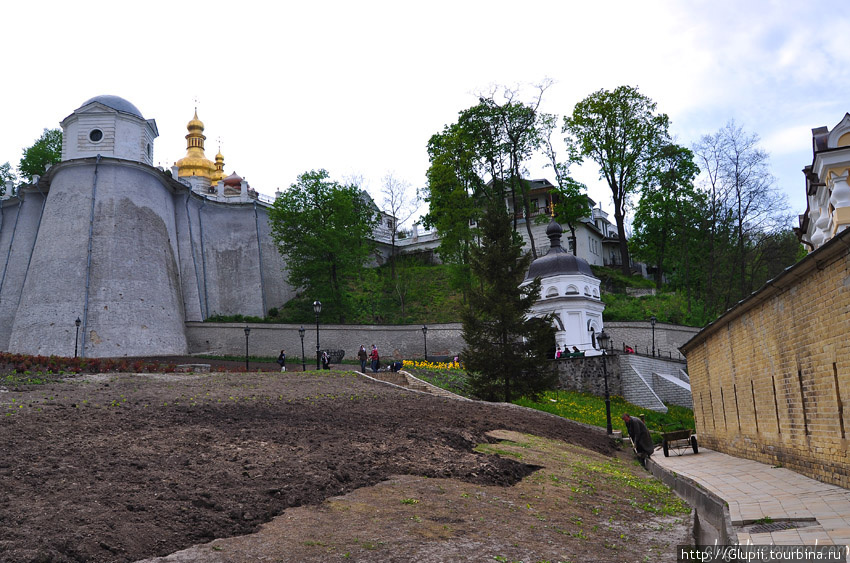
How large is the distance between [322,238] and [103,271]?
1406 centimetres


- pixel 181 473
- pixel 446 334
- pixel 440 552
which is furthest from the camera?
pixel 446 334

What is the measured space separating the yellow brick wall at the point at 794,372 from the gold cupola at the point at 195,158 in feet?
188

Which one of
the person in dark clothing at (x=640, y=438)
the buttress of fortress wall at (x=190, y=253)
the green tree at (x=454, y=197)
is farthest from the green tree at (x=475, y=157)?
the person in dark clothing at (x=640, y=438)

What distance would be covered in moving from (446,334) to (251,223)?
17700mm

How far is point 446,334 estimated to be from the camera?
4612 cm

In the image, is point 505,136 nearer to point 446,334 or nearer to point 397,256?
point 446,334

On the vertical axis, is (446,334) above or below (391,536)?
above

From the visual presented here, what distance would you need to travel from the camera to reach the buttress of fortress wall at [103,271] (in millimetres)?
38531

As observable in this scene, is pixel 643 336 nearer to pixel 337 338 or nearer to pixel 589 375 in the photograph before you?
pixel 589 375

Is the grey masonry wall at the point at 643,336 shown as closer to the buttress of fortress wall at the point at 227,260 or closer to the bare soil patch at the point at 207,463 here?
the buttress of fortress wall at the point at 227,260

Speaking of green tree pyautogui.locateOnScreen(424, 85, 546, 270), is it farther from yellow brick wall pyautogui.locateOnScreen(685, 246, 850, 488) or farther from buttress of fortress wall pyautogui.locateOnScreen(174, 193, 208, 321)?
yellow brick wall pyautogui.locateOnScreen(685, 246, 850, 488)

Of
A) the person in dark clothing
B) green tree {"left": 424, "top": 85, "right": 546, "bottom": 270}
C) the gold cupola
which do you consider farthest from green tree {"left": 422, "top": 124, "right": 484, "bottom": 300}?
the person in dark clothing

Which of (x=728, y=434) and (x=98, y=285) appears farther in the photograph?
(x=98, y=285)

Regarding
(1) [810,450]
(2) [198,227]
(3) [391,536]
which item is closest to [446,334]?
(2) [198,227]
